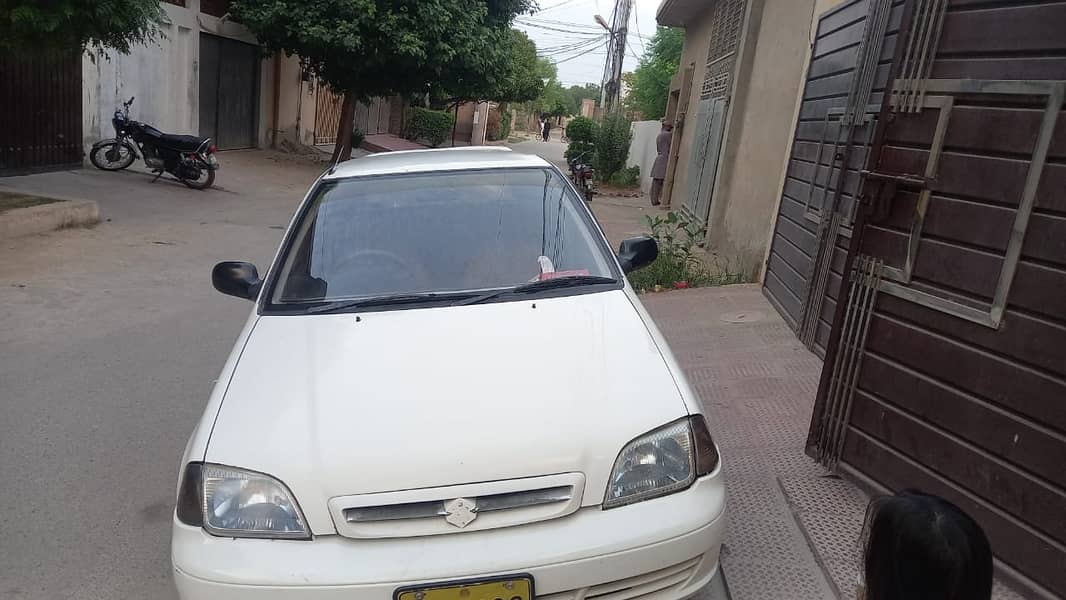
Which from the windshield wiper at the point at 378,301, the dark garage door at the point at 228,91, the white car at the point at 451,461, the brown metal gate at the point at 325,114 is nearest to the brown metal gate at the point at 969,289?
the white car at the point at 451,461

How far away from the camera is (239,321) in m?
6.42

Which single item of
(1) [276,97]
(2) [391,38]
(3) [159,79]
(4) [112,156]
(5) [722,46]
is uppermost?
(5) [722,46]

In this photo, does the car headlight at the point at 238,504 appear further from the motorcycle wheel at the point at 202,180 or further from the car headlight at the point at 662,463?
the motorcycle wheel at the point at 202,180

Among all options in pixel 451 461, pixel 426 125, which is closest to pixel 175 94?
pixel 451 461

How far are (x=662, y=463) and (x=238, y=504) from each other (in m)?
1.26

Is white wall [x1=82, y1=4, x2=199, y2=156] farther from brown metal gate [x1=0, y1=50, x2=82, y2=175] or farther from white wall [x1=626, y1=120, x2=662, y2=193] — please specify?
white wall [x1=626, y1=120, x2=662, y2=193]

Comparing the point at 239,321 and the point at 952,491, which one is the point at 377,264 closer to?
the point at 952,491

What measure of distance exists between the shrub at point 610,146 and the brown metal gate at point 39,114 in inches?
505

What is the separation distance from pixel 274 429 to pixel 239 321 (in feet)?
14.5

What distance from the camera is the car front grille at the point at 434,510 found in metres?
2.16

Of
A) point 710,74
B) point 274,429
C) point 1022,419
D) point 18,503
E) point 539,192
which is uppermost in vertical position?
point 710,74

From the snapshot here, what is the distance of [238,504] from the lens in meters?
2.25

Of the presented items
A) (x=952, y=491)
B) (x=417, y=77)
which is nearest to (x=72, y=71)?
(x=417, y=77)

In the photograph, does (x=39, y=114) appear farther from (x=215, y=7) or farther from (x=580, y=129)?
(x=580, y=129)
